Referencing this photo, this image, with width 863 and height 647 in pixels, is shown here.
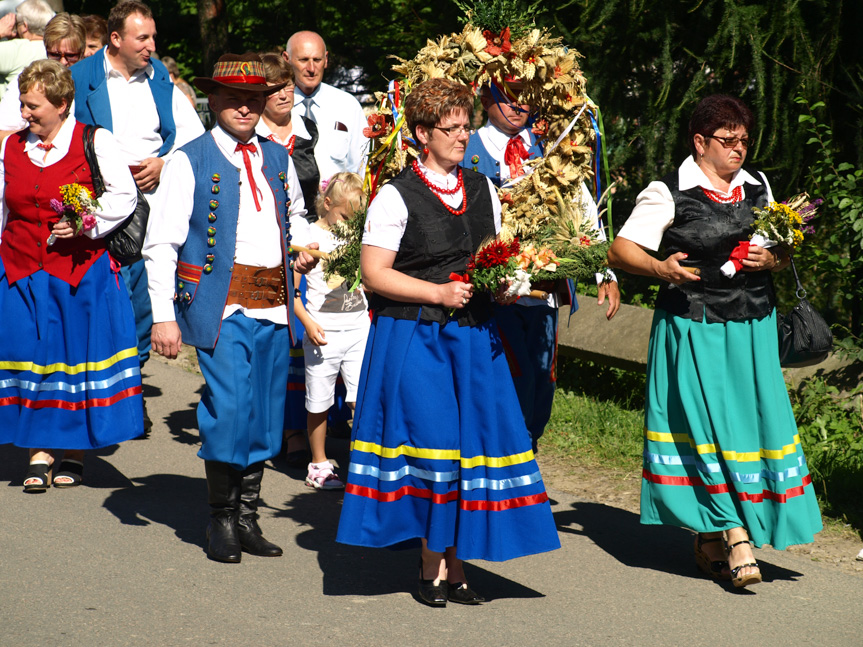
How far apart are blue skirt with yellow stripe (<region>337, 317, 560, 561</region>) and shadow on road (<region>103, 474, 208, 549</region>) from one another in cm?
119

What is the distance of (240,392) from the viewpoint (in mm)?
4879

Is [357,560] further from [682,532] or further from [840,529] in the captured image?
[840,529]

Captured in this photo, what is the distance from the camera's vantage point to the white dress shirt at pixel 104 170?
18.8 ft

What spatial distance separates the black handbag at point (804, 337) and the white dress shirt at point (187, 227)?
2.22m

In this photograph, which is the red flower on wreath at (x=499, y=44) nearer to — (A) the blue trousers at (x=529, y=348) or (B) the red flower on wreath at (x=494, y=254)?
(A) the blue trousers at (x=529, y=348)

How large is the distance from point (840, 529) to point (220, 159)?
3.46 m

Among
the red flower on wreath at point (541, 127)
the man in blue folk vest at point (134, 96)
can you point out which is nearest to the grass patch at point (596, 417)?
the red flower on wreath at point (541, 127)

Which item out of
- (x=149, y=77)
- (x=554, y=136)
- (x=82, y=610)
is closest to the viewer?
(x=82, y=610)

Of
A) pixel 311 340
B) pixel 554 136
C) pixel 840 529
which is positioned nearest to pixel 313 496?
pixel 311 340

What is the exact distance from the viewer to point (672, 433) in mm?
4953

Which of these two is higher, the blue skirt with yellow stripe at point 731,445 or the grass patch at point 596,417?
the blue skirt with yellow stripe at point 731,445

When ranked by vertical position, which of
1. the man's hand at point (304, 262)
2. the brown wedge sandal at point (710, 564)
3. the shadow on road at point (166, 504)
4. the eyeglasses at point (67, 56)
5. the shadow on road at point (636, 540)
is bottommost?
the shadow on road at point (166, 504)

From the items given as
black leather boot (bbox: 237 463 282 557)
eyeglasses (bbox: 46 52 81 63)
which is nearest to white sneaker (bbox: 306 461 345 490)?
black leather boot (bbox: 237 463 282 557)

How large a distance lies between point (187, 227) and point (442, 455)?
59.0 inches
